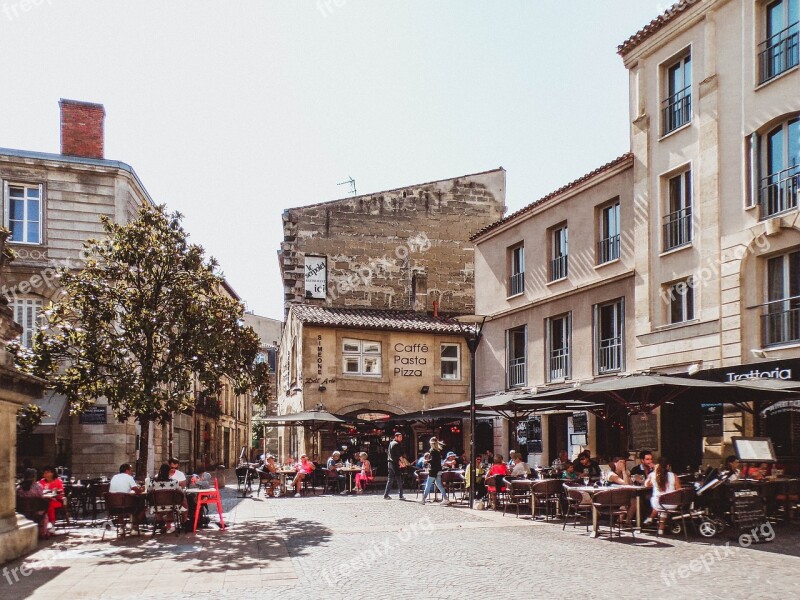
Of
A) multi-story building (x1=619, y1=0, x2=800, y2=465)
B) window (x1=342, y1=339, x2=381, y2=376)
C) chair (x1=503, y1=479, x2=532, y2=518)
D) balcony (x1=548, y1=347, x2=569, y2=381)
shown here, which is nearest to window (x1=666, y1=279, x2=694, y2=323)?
multi-story building (x1=619, y1=0, x2=800, y2=465)

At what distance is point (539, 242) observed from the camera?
24.7 metres

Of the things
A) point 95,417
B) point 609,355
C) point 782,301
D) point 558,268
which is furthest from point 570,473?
point 95,417

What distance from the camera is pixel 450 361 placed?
1268 inches

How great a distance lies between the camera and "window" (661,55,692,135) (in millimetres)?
18938

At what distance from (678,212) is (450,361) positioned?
14775 millimetres

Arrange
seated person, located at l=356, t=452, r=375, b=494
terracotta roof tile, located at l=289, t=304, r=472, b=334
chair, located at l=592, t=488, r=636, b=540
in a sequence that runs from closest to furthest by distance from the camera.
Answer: chair, located at l=592, t=488, r=636, b=540
seated person, located at l=356, t=452, r=375, b=494
terracotta roof tile, located at l=289, t=304, r=472, b=334

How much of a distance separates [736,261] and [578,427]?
7461 mm

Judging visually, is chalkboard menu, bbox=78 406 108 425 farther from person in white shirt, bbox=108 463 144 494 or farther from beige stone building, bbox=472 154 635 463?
beige stone building, bbox=472 154 635 463

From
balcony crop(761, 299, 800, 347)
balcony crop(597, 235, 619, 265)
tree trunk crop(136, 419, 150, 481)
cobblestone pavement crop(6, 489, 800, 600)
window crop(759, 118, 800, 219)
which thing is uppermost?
window crop(759, 118, 800, 219)

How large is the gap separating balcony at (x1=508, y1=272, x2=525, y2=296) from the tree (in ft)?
40.4

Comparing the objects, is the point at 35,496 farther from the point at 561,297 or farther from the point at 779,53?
the point at 779,53

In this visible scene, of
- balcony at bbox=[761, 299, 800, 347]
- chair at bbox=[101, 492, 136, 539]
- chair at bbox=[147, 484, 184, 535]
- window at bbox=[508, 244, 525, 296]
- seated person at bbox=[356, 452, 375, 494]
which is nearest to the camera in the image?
chair at bbox=[101, 492, 136, 539]

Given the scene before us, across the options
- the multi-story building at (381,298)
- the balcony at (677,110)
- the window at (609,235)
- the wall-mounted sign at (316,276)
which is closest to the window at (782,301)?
the balcony at (677,110)

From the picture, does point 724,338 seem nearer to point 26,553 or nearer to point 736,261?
point 736,261
